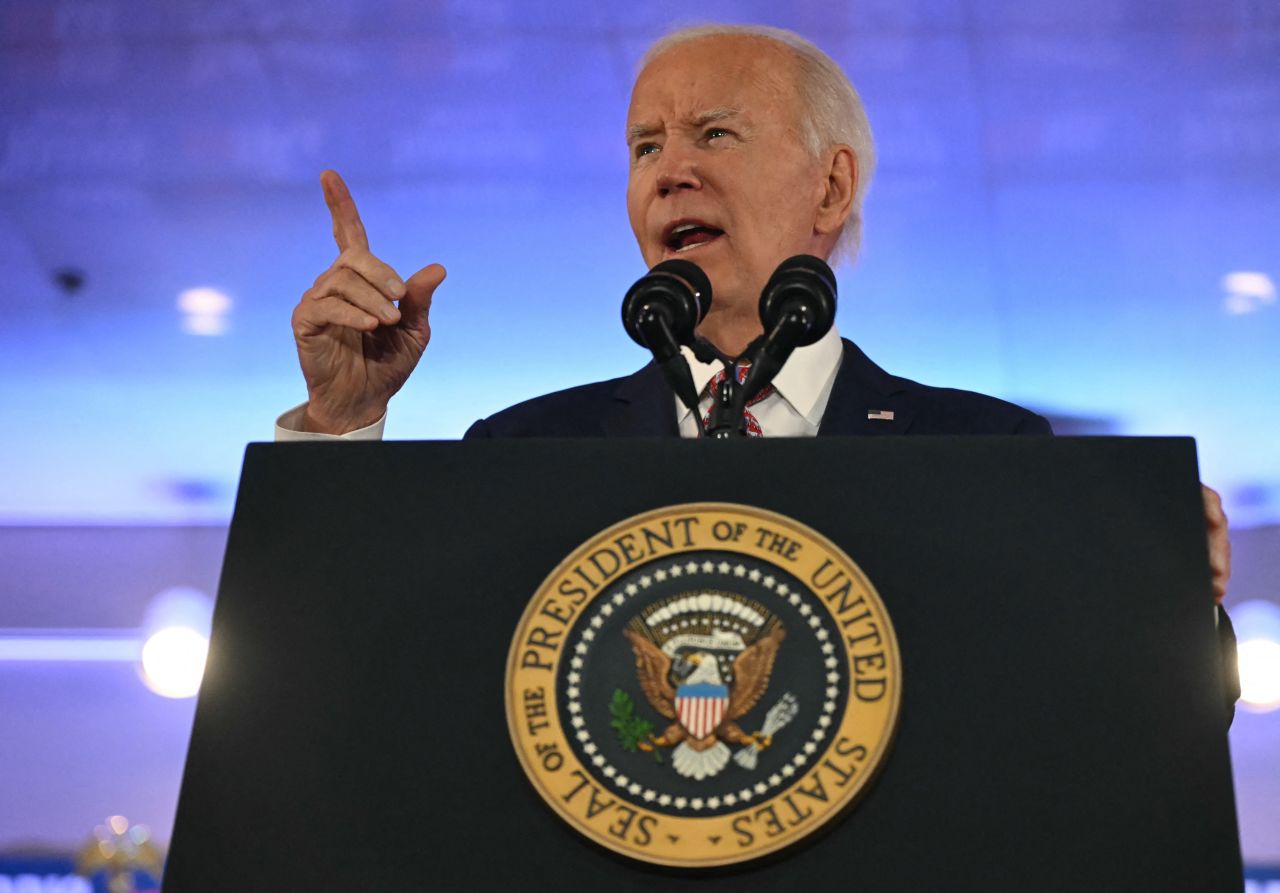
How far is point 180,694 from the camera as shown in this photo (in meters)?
6.76

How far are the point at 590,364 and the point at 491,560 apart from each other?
184 inches

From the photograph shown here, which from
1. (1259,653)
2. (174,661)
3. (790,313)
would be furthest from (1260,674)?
(790,313)

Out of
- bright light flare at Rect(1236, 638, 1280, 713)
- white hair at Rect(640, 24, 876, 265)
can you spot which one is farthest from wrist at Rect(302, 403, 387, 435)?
bright light flare at Rect(1236, 638, 1280, 713)

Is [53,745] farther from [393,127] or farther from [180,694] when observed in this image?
[393,127]

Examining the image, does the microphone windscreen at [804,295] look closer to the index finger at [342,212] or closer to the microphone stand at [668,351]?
the microphone stand at [668,351]

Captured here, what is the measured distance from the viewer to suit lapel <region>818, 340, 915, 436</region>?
180 centimetres

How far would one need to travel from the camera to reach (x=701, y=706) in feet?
3.36

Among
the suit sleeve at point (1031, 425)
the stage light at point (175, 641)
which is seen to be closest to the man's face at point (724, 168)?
the suit sleeve at point (1031, 425)

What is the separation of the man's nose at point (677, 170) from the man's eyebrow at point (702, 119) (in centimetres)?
6

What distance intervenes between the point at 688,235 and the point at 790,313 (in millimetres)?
804

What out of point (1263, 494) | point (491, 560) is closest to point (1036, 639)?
point (491, 560)

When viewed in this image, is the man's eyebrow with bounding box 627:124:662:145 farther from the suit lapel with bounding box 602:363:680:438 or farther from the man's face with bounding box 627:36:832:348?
the suit lapel with bounding box 602:363:680:438

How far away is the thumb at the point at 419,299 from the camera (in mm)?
1590

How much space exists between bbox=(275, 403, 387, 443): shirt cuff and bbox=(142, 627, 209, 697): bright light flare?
5243 mm
